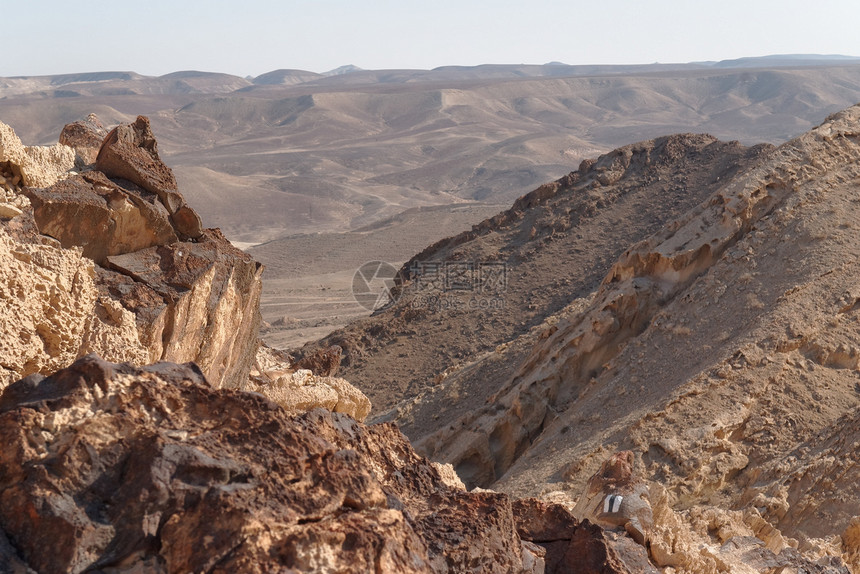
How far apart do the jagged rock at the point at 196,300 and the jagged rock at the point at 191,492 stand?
84.3 inches

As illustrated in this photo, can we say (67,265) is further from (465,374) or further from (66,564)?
(465,374)

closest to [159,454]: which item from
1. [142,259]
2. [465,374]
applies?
[142,259]

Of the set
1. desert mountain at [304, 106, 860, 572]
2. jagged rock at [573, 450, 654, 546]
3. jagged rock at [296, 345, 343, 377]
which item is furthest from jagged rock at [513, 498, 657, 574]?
jagged rock at [296, 345, 343, 377]

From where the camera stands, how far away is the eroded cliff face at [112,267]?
4555 millimetres

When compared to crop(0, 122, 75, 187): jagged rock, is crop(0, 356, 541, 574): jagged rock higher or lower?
lower

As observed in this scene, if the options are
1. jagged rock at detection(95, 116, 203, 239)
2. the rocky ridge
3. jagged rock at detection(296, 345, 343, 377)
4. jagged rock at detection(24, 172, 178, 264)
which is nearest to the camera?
the rocky ridge

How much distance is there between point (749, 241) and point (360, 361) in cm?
726

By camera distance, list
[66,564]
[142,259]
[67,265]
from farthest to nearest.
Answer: [142,259] < [67,265] < [66,564]

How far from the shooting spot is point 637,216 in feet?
59.2

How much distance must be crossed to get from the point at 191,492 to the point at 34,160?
11.6ft

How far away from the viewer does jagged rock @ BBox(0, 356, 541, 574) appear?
2596mm

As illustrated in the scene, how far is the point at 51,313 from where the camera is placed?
463 centimetres

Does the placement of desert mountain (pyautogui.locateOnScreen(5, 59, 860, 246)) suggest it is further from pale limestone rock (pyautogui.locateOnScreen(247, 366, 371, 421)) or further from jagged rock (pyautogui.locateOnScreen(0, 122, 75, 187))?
jagged rock (pyautogui.locateOnScreen(0, 122, 75, 187))

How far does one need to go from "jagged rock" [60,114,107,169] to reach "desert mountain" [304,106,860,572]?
4.14 meters
